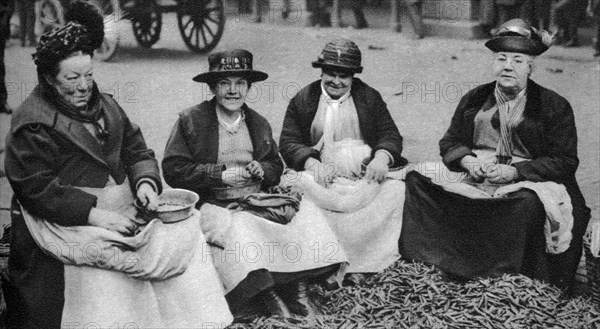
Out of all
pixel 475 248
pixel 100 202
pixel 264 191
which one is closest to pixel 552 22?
pixel 475 248

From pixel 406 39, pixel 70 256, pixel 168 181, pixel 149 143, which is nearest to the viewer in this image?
pixel 70 256

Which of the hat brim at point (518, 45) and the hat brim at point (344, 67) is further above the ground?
the hat brim at point (518, 45)

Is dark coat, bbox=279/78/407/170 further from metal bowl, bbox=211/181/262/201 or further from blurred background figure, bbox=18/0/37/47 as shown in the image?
blurred background figure, bbox=18/0/37/47

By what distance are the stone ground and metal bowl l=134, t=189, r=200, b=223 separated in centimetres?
48

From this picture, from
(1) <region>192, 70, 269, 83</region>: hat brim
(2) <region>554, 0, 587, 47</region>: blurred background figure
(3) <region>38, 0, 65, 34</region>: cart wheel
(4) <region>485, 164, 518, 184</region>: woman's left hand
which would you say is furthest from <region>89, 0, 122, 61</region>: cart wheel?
(2) <region>554, 0, 587, 47</region>: blurred background figure

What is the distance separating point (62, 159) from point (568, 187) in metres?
2.55

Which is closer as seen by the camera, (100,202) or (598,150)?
(100,202)

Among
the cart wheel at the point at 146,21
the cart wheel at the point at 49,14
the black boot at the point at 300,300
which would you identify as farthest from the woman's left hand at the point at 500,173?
the cart wheel at the point at 49,14

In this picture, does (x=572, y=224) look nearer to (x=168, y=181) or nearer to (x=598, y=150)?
(x=598, y=150)

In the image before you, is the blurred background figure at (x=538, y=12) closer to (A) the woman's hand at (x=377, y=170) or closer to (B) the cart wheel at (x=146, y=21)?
(A) the woman's hand at (x=377, y=170)

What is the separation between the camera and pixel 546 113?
3.94 m

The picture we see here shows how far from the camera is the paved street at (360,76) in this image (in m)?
4.07

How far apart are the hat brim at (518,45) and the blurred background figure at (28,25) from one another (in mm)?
2450

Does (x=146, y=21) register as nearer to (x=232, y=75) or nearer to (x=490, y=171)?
(x=232, y=75)
